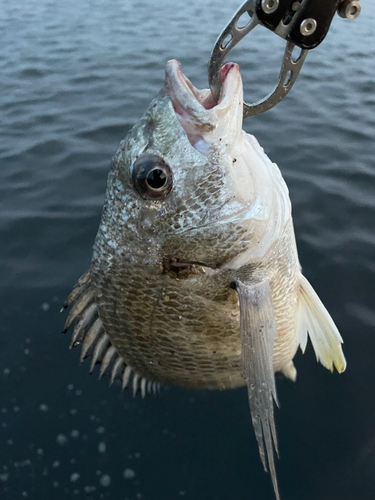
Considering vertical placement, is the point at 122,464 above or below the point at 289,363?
below

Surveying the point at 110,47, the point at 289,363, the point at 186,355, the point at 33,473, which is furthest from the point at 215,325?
the point at 110,47

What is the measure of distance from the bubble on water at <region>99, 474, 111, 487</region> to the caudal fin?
158 centimetres

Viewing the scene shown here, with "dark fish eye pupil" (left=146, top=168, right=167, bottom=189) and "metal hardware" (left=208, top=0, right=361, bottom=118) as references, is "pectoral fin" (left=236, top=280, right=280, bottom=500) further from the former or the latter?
"metal hardware" (left=208, top=0, right=361, bottom=118)

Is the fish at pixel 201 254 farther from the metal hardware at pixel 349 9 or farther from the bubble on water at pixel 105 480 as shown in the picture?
the bubble on water at pixel 105 480

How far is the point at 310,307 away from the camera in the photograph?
224 cm

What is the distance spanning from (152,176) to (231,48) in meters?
0.62

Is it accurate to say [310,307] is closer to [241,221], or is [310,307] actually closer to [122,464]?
[241,221]

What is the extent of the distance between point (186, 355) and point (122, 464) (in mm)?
1053

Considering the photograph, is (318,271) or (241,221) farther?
(318,271)

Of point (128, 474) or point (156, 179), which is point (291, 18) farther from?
point (128, 474)

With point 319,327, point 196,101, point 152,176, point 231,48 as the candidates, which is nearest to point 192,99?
point 196,101

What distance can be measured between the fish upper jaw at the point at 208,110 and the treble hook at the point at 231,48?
72 millimetres

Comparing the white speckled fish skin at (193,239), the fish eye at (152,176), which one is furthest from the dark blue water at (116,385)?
the fish eye at (152,176)

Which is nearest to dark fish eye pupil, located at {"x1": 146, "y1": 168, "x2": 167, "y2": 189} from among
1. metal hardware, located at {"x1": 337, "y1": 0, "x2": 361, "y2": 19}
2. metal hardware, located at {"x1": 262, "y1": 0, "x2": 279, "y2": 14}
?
metal hardware, located at {"x1": 262, "y1": 0, "x2": 279, "y2": 14}
